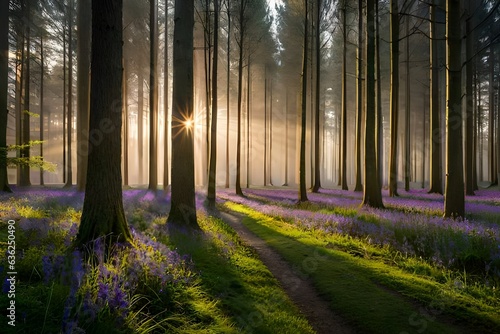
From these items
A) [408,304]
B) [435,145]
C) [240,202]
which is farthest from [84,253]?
[435,145]

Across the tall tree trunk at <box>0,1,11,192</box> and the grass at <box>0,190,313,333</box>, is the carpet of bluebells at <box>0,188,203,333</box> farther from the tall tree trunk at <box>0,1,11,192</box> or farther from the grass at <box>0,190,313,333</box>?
the tall tree trunk at <box>0,1,11,192</box>

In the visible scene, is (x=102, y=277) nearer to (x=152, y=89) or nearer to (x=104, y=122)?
(x=104, y=122)

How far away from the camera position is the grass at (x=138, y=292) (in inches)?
105

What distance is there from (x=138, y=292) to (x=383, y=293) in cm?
390

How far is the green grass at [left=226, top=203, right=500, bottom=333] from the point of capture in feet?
12.7

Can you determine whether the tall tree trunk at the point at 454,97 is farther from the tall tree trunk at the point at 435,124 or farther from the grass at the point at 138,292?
the tall tree trunk at the point at 435,124

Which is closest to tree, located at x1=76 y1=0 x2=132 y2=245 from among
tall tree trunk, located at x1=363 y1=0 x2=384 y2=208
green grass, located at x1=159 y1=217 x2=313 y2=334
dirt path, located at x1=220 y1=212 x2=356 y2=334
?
green grass, located at x1=159 y1=217 x2=313 y2=334

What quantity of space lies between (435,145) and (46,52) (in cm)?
3725

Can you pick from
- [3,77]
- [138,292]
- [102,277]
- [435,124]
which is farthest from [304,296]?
[435,124]

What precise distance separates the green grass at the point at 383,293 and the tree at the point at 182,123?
11.2 feet

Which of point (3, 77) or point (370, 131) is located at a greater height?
point (3, 77)

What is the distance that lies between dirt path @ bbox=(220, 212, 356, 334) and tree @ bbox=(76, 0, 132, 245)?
323cm

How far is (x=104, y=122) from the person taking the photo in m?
5.13

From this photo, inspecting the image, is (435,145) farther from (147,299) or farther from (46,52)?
(46,52)
